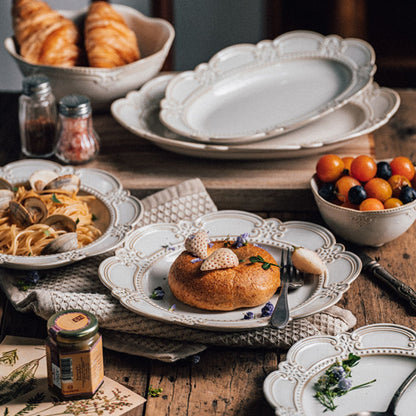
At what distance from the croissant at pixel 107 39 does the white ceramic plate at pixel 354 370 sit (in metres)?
1.64

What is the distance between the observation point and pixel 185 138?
2596 millimetres

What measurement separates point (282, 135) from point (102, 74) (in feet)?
2.50

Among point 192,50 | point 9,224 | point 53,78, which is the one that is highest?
point 53,78

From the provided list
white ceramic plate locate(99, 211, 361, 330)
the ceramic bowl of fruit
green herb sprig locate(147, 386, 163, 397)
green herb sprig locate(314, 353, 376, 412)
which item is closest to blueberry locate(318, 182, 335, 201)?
the ceramic bowl of fruit

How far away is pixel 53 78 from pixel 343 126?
3.85 ft

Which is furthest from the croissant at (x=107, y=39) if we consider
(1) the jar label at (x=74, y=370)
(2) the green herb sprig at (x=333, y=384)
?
(2) the green herb sprig at (x=333, y=384)

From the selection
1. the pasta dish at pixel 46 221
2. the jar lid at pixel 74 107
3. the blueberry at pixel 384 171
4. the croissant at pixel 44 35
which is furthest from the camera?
the croissant at pixel 44 35

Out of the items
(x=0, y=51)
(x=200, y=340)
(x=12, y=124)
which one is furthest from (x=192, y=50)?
(x=200, y=340)

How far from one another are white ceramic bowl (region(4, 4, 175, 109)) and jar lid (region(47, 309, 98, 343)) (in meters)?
1.40

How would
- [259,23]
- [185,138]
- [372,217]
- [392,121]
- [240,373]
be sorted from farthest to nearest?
[259,23], [392,121], [185,138], [372,217], [240,373]

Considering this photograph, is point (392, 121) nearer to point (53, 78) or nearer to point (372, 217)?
point (372, 217)

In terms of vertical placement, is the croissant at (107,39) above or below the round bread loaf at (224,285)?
above

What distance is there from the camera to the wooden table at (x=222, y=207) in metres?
1.61

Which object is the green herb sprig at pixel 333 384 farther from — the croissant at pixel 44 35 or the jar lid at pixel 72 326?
the croissant at pixel 44 35
